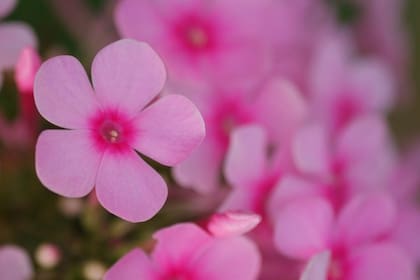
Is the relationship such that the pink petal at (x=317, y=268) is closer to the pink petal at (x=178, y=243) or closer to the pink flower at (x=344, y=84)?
the pink petal at (x=178, y=243)

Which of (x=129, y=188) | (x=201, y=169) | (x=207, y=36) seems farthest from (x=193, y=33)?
(x=129, y=188)

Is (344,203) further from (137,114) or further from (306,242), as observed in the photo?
(137,114)

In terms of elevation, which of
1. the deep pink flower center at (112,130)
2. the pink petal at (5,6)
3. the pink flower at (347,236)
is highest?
the pink petal at (5,6)

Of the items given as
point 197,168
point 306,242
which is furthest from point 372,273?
point 197,168

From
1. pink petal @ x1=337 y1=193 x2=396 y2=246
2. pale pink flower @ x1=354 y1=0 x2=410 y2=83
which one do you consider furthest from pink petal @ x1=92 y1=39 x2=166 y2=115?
pale pink flower @ x1=354 y1=0 x2=410 y2=83

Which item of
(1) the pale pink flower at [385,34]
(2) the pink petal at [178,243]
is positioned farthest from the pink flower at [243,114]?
(1) the pale pink flower at [385,34]

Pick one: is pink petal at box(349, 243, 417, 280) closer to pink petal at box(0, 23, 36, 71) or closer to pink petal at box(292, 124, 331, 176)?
pink petal at box(292, 124, 331, 176)
